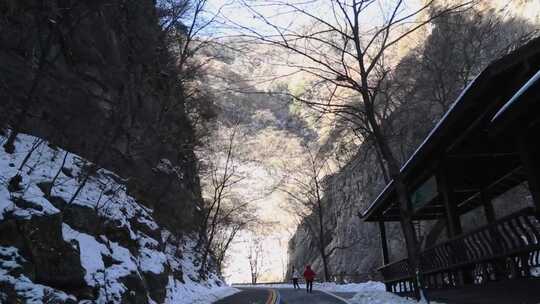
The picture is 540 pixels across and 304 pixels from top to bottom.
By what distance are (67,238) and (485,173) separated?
12.5 metres

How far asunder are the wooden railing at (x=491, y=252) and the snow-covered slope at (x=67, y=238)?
27.0 ft

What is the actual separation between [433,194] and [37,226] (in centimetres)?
1089

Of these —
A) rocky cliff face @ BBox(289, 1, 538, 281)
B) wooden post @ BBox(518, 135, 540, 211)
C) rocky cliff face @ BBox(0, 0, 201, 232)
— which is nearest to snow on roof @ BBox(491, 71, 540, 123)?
wooden post @ BBox(518, 135, 540, 211)

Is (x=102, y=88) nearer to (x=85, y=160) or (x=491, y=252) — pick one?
Result: (x=85, y=160)

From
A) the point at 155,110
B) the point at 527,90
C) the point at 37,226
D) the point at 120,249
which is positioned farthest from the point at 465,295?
the point at 155,110

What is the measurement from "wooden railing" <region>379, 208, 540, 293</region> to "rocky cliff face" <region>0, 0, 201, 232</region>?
9254 mm

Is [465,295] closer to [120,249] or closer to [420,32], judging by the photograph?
[120,249]

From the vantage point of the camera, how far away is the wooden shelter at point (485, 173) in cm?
802

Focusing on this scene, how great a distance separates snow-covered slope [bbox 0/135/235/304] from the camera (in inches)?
318

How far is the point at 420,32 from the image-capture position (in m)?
36.6

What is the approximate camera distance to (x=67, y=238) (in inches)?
383

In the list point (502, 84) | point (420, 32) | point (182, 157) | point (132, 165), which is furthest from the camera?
point (420, 32)

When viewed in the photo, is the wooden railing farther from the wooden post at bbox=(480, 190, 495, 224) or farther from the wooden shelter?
the wooden post at bbox=(480, 190, 495, 224)

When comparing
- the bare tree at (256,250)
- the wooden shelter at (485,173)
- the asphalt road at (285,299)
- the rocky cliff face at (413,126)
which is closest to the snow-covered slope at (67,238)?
Answer: the asphalt road at (285,299)
